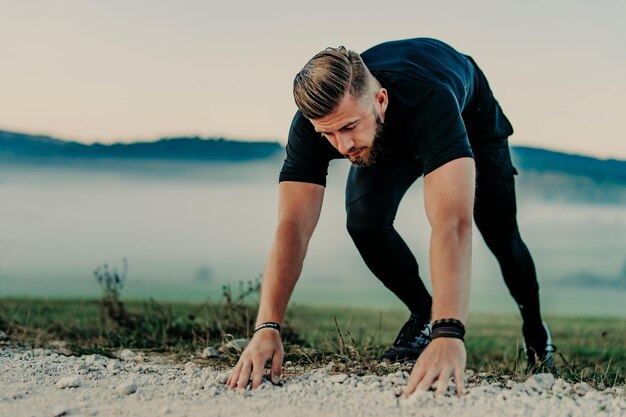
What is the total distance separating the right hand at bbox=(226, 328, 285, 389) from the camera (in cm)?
368

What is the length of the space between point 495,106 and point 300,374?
2052 millimetres

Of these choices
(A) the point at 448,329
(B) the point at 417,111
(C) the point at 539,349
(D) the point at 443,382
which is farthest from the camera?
(C) the point at 539,349

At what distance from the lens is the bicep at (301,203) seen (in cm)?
421

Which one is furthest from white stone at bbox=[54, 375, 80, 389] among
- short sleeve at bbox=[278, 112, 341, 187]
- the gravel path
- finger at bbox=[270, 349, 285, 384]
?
short sleeve at bbox=[278, 112, 341, 187]

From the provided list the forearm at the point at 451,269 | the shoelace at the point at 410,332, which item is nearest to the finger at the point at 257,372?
the forearm at the point at 451,269

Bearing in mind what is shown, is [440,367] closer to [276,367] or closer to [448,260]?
[448,260]

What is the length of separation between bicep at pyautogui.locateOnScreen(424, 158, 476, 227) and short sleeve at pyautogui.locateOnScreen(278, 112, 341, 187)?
0.68 m

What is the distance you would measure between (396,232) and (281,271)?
110 cm

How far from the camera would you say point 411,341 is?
4895 millimetres

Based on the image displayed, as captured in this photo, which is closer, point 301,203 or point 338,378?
point 338,378

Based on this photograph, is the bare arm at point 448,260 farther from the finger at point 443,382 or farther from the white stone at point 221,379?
the white stone at point 221,379

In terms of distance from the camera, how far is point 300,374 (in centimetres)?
406

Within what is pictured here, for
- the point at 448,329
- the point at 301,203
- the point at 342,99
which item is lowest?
the point at 448,329

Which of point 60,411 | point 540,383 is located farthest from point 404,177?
point 60,411
